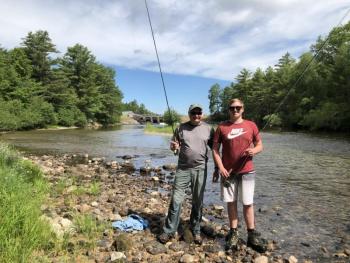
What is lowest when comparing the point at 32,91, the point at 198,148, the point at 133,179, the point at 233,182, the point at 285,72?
the point at 133,179

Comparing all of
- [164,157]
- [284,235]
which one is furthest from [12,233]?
[164,157]

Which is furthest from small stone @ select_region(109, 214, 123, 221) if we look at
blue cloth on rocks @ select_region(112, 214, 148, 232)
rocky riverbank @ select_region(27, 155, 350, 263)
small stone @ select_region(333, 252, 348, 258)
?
small stone @ select_region(333, 252, 348, 258)

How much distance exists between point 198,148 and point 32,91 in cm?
5413

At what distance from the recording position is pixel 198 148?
614 centimetres

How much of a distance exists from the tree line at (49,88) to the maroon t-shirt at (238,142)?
43074 millimetres

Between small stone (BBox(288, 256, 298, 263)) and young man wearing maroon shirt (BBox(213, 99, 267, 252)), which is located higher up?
young man wearing maroon shirt (BBox(213, 99, 267, 252))

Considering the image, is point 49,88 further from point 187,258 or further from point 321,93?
point 187,258

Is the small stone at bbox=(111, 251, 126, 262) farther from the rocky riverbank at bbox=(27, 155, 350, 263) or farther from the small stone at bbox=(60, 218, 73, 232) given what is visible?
the small stone at bbox=(60, 218, 73, 232)

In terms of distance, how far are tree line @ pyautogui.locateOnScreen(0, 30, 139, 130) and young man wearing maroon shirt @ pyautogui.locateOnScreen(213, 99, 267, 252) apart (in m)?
43.0

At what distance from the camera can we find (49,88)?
6231 centimetres

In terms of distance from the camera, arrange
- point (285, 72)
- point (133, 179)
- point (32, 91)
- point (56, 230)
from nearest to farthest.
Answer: point (56, 230) → point (133, 179) → point (32, 91) → point (285, 72)

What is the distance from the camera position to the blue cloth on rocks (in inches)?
263

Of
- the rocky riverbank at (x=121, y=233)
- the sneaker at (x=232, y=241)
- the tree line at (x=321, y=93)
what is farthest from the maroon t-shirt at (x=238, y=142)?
the tree line at (x=321, y=93)

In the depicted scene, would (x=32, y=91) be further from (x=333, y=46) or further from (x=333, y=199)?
(x=333, y=199)
